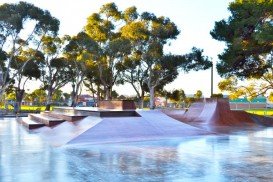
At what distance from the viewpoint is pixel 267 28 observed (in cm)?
1886

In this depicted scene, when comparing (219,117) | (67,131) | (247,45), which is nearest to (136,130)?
(67,131)

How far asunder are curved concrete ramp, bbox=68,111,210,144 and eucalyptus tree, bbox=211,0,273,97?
7.82 m

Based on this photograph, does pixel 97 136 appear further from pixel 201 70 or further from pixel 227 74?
pixel 201 70

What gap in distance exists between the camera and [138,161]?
773 centimetres

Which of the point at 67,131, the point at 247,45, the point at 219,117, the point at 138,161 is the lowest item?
the point at 138,161

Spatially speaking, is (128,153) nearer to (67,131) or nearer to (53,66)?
(67,131)

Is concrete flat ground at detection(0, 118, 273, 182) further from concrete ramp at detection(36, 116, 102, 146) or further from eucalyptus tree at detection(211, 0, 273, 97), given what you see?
eucalyptus tree at detection(211, 0, 273, 97)

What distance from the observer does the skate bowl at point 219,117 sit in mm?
18703

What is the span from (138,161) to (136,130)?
5266 mm

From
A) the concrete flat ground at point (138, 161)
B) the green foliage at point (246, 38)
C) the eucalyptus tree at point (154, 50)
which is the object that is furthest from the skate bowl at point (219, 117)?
the eucalyptus tree at point (154, 50)

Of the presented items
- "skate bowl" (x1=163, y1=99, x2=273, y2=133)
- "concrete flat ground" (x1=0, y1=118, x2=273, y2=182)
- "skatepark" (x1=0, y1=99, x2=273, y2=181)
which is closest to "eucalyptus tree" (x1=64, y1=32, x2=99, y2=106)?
"skate bowl" (x1=163, y1=99, x2=273, y2=133)

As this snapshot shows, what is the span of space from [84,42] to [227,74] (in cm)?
1575

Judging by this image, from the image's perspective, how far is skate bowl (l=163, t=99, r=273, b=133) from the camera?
61.4 ft

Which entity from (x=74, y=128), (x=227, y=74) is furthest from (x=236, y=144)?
(x=227, y=74)
